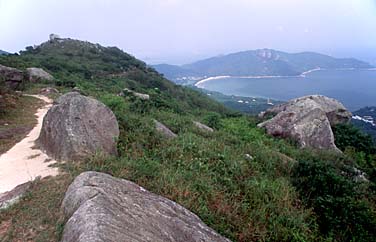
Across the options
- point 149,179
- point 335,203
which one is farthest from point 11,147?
point 335,203

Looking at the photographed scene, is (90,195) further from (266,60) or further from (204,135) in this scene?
(266,60)

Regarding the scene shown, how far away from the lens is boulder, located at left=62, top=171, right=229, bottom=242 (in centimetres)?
391

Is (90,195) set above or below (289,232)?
above

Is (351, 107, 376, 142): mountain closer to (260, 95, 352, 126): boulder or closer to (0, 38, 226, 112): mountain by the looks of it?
(260, 95, 352, 126): boulder

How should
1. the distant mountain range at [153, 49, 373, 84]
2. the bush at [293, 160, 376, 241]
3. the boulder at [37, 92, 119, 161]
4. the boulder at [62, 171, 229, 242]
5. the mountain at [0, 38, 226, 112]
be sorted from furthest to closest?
the distant mountain range at [153, 49, 373, 84] < the mountain at [0, 38, 226, 112] < the boulder at [37, 92, 119, 161] < the bush at [293, 160, 376, 241] < the boulder at [62, 171, 229, 242]

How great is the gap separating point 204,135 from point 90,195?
6.94 m

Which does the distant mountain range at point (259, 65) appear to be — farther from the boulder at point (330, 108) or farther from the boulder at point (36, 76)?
the boulder at point (330, 108)

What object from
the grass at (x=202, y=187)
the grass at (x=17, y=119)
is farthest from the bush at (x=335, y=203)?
the grass at (x=17, y=119)

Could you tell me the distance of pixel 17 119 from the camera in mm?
11758

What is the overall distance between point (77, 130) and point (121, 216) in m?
4.06

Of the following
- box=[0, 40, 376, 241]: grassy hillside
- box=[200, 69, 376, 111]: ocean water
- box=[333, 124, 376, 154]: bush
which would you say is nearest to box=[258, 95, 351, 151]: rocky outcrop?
box=[333, 124, 376, 154]: bush

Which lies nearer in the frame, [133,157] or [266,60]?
[133,157]

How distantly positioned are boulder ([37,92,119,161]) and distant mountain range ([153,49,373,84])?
12049cm

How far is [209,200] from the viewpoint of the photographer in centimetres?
634
